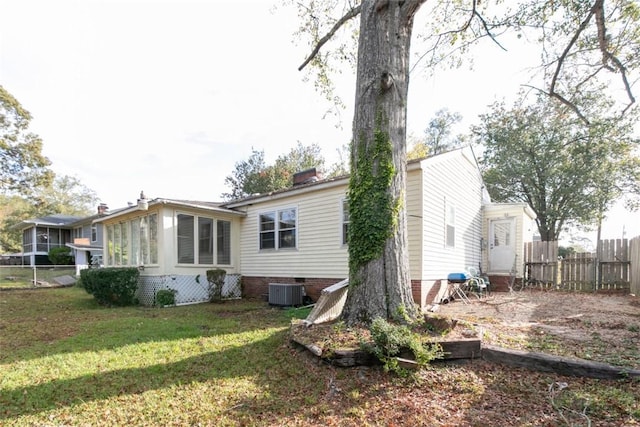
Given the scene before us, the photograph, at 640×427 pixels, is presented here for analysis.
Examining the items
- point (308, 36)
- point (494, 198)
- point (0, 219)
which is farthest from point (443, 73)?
point (0, 219)

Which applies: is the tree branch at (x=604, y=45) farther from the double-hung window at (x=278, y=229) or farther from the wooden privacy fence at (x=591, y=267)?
the double-hung window at (x=278, y=229)

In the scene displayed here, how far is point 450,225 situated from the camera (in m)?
9.44

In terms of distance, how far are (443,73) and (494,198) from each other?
16.6m

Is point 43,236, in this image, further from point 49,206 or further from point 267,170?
point 267,170

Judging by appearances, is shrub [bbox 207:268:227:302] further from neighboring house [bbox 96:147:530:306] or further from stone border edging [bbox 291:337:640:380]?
stone border edging [bbox 291:337:640:380]

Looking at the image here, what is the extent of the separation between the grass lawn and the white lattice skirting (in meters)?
A: 4.39

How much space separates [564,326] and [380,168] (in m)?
4.13

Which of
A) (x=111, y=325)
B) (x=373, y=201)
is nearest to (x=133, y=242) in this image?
(x=111, y=325)

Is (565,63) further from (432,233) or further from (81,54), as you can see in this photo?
(81,54)

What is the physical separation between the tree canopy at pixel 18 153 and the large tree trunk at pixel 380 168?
Answer: 20.4m

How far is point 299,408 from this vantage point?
310cm

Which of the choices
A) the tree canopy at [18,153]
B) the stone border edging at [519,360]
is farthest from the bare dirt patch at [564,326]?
the tree canopy at [18,153]

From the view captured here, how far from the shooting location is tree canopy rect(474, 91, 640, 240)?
17234 millimetres

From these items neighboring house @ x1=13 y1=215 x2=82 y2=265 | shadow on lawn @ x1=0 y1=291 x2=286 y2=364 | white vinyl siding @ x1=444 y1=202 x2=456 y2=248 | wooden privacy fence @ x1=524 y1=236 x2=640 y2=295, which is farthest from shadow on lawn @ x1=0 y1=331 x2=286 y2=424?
neighboring house @ x1=13 y1=215 x2=82 y2=265
